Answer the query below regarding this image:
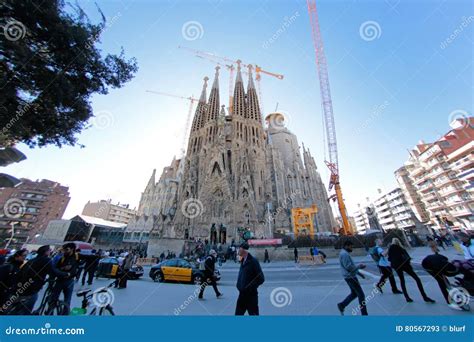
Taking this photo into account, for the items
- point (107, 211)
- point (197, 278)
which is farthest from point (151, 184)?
point (197, 278)

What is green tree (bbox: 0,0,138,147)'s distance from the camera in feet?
17.8

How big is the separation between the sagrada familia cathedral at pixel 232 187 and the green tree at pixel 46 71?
16.4m

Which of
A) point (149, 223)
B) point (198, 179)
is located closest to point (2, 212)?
point (149, 223)

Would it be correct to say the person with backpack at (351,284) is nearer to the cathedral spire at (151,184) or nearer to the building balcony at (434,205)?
the building balcony at (434,205)

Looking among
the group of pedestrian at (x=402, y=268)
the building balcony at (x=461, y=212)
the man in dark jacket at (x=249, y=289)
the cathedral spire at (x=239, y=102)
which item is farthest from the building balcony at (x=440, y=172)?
the man in dark jacket at (x=249, y=289)

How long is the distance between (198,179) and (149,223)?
16769 mm

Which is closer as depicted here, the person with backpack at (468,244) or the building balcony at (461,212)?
the person with backpack at (468,244)

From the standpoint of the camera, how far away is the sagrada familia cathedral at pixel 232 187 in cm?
2947

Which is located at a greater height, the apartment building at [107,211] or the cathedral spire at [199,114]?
the cathedral spire at [199,114]

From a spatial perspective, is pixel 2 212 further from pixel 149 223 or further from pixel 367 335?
pixel 367 335

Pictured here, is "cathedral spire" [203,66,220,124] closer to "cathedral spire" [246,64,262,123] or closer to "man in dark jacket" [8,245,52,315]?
"cathedral spire" [246,64,262,123]

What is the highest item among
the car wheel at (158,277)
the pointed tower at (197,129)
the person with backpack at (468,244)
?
the pointed tower at (197,129)

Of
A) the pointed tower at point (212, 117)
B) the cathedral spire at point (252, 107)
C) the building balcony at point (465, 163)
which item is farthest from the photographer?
the cathedral spire at point (252, 107)

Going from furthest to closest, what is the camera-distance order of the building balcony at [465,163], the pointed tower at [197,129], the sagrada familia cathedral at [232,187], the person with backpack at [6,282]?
1. the pointed tower at [197,129]
2. the building balcony at [465,163]
3. the sagrada familia cathedral at [232,187]
4. the person with backpack at [6,282]
